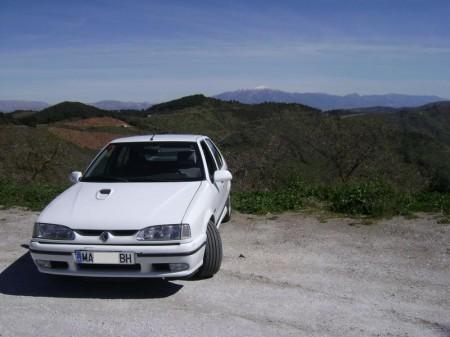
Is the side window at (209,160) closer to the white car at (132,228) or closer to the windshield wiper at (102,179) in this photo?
the white car at (132,228)

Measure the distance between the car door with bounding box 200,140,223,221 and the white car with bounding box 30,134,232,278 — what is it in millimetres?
54

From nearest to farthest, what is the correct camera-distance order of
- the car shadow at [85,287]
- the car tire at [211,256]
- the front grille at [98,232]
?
the front grille at [98,232]
the car shadow at [85,287]
the car tire at [211,256]

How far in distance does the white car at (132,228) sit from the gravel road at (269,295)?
1.02 feet

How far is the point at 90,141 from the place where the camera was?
40469 mm

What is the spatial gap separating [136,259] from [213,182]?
1.77 meters

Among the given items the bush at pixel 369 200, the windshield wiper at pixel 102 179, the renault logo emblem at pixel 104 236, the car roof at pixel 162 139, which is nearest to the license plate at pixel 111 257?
the renault logo emblem at pixel 104 236

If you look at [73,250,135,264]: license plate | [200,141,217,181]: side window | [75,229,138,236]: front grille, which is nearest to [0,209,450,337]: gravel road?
[73,250,135,264]: license plate

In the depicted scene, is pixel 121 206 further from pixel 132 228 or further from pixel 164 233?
pixel 164 233

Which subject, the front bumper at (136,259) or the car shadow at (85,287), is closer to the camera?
the front bumper at (136,259)

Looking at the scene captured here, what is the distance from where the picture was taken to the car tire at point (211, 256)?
4977 millimetres

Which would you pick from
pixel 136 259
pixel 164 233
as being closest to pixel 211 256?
pixel 164 233

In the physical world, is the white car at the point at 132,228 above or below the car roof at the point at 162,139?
below

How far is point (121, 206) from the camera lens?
15.8 feet

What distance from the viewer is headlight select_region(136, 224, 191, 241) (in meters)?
4.47
